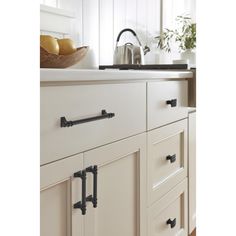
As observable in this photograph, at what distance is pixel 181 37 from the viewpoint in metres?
3.10

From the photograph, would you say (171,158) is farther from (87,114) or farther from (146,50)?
(146,50)

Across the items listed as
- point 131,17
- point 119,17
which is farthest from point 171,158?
point 131,17

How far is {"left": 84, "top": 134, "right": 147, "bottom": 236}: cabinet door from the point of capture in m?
1.13

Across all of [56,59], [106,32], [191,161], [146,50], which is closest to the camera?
[56,59]

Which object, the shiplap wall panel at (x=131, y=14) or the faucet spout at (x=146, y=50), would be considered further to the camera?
the faucet spout at (x=146, y=50)

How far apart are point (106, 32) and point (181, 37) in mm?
1000

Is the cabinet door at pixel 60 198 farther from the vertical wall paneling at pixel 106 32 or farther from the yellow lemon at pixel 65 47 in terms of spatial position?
the vertical wall paneling at pixel 106 32

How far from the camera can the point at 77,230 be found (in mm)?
1047

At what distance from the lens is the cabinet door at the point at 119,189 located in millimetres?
1132

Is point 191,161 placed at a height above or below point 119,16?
below

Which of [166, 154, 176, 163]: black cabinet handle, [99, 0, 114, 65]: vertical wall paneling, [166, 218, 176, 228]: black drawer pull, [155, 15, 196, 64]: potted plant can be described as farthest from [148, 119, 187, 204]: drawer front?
[155, 15, 196, 64]: potted plant

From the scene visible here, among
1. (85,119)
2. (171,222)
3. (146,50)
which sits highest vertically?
(146,50)

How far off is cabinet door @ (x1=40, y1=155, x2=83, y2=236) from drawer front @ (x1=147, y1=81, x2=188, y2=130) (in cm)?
54

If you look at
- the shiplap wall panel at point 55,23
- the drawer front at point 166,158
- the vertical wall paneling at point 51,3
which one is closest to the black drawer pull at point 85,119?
the drawer front at point 166,158
